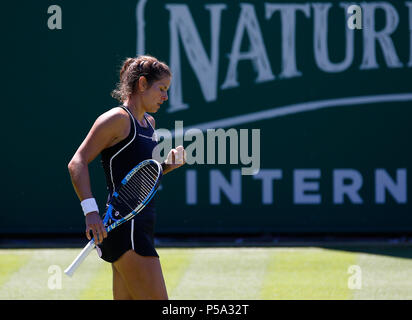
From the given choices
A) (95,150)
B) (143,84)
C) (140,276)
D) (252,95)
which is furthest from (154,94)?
(252,95)

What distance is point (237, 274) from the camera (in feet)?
25.9

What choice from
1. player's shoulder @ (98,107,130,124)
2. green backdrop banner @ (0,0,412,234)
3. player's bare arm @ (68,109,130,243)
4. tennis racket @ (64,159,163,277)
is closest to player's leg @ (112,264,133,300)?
tennis racket @ (64,159,163,277)

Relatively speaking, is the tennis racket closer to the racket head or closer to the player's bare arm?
the racket head

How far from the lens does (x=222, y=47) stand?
30.9 ft

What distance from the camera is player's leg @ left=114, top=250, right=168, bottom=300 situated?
448 centimetres

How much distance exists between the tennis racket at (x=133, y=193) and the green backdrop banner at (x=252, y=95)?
15.7ft

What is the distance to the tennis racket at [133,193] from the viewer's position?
4.50m

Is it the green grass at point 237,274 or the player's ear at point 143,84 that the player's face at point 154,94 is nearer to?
the player's ear at point 143,84

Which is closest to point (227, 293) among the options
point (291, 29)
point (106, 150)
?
point (106, 150)

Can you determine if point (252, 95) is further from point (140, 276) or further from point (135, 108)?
point (140, 276)

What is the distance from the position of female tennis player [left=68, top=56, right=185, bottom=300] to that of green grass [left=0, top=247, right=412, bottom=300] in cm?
239
